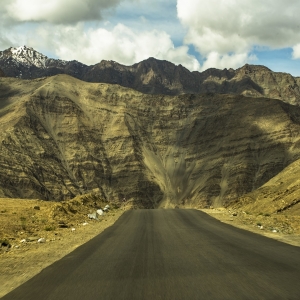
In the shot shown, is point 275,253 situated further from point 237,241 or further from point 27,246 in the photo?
point 27,246

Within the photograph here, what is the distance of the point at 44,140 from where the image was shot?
121938mm

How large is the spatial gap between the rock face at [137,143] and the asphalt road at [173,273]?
301ft

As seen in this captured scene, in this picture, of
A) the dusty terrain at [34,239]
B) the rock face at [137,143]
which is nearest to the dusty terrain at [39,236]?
the dusty terrain at [34,239]

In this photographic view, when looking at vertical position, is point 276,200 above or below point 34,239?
above

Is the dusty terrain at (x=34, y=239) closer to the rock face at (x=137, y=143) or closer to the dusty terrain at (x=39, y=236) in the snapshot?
Result: the dusty terrain at (x=39, y=236)

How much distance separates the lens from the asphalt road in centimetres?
740

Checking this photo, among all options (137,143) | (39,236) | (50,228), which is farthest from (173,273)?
(137,143)

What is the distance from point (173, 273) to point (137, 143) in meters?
129

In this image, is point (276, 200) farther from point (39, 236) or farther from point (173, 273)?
point (173, 273)

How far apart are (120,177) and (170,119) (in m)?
37.7

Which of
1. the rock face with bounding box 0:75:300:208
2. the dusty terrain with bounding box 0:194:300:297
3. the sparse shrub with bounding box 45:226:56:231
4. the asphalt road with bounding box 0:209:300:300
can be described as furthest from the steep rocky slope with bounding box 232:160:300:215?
the rock face with bounding box 0:75:300:208

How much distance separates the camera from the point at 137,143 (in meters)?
138

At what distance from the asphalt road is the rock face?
301ft

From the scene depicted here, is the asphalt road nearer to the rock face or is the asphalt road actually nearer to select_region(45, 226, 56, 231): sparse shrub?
select_region(45, 226, 56, 231): sparse shrub
